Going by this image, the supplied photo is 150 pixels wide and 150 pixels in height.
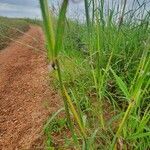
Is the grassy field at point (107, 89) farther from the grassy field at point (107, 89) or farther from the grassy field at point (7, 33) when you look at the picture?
the grassy field at point (7, 33)

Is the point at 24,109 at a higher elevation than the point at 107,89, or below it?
below

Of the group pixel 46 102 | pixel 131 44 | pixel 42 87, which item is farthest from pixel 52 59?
pixel 42 87

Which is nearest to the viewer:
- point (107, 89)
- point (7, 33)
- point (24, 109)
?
point (107, 89)

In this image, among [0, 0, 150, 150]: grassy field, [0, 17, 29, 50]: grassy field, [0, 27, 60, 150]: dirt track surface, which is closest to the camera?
[0, 17, 29, 50]: grassy field

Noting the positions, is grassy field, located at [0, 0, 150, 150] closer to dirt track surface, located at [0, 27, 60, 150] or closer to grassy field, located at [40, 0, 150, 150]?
grassy field, located at [40, 0, 150, 150]

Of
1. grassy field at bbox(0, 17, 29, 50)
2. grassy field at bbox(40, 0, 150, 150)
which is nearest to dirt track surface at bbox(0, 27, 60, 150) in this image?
grassy field at bbox(40, 0, 150, 150)

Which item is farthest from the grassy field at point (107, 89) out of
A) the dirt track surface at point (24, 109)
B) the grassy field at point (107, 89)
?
the dirt track surface at point (24, 109)

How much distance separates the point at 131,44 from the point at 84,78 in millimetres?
467

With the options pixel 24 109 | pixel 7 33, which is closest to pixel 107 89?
pixel 24 109

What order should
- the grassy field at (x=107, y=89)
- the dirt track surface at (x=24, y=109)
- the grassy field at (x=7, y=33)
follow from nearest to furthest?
the grassy field at (x=7, y=33) < the grassy field at (x=107, y=89) < the dirt track surface at (x=24, y=109)

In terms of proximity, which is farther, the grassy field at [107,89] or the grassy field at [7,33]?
the grassy field at [107,89]

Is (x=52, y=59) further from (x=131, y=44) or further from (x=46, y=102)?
(x=46, y=102)

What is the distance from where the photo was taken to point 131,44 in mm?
2979

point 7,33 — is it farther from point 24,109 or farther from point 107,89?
point 107,89
